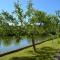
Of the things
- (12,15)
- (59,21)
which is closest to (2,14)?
(12,15)

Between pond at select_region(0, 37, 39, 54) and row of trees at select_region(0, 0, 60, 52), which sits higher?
row of trees at select_region(0, 0, 60, 52)

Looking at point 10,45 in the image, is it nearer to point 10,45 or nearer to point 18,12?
point 10,45

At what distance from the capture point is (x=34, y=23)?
20656 mm

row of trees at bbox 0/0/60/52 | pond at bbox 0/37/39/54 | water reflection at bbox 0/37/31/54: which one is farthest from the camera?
pond at bbox 0/37/39/54

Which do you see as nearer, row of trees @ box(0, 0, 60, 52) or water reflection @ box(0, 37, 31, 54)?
row of trees @ box(0, 0, 60, 52)

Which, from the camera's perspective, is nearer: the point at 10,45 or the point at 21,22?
the point at 21,22

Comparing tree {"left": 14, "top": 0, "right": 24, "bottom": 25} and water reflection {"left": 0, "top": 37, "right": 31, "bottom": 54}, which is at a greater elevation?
tree {"left": 14, "top": 0, "right": 24, "bottom": 25}

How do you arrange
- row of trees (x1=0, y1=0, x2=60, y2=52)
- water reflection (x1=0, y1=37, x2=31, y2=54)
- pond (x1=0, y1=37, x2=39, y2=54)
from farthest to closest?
1. pond (x1=0, y1=37, x2=39, y2=54)
2. water reflection (x1=0, y1=37, x2=31, y2=54)
3. row of trees (x1=0, y1=0, x2=60, y2=52)

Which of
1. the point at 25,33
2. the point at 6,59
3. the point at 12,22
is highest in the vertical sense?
the point at 12,22

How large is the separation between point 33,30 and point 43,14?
2210 mm

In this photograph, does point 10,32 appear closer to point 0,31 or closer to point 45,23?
point 0,31

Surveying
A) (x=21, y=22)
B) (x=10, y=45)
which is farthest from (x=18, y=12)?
(x=10, y=45)

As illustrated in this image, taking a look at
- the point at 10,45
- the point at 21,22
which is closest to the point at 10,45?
the point at 10,45

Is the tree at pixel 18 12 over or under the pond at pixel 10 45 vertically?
over
